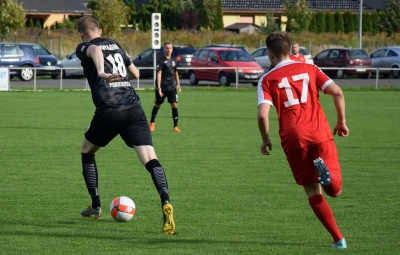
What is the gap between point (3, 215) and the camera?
8.34 meters

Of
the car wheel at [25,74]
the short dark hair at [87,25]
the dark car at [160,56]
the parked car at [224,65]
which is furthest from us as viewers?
the dark car at [160,56]

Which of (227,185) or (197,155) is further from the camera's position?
(197,155)

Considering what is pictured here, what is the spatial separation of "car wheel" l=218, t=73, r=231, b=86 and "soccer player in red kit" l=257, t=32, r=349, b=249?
88.2ft

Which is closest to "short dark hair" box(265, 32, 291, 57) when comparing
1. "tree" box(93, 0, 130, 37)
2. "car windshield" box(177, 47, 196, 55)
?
"car windshield" box(177, 47, 196, 55)

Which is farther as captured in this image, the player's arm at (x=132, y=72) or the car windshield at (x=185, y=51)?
the car windshield at (x=185, y=51)

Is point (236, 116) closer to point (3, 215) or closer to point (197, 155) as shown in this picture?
point (197, 155)

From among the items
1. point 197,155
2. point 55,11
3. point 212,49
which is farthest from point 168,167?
point 55,11

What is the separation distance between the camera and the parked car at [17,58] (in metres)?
36.1

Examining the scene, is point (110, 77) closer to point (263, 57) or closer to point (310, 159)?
point (310, 159)

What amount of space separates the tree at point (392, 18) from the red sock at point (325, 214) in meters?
51.6

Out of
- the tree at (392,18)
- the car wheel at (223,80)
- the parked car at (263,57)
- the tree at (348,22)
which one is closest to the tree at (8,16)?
the parked car at (263,57)

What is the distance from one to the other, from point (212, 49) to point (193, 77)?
1601 mm

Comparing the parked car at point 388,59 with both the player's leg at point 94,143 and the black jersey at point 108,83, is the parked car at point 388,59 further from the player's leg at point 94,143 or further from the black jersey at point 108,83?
the black jersey at point 108,83

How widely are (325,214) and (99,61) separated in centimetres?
254
